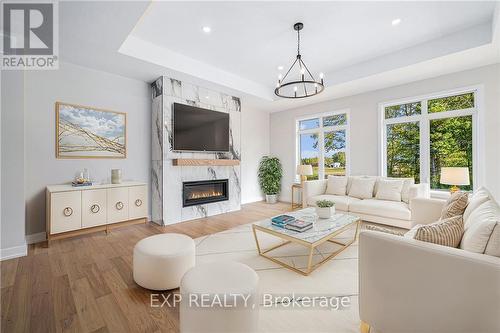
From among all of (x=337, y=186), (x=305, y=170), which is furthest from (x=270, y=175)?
(x=337, y=186)

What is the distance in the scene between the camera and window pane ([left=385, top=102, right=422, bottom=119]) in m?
4.29

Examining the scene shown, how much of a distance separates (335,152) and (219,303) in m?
4.93

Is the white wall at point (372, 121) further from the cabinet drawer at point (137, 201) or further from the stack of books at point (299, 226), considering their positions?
the cabinet drawer at point (137, 201)

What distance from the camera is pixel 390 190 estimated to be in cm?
389

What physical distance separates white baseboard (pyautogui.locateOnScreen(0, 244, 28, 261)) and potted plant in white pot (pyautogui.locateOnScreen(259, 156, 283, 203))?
189 inches

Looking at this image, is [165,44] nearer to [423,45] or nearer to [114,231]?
[114,231]

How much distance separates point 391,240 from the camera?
130 centimetres

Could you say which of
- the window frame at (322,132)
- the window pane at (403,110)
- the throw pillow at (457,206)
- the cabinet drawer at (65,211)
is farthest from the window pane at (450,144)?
the cabinet drawer at (65,211)

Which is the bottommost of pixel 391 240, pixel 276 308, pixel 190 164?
pixel 276 308

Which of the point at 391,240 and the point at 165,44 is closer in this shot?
the point at 391,240

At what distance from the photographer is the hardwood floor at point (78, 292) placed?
5.03 feet

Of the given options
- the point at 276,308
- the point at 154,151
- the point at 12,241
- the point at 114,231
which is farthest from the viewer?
the point at 154,151

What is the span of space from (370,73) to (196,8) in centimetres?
311

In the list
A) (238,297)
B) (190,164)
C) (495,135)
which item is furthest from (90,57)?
(495,135)
